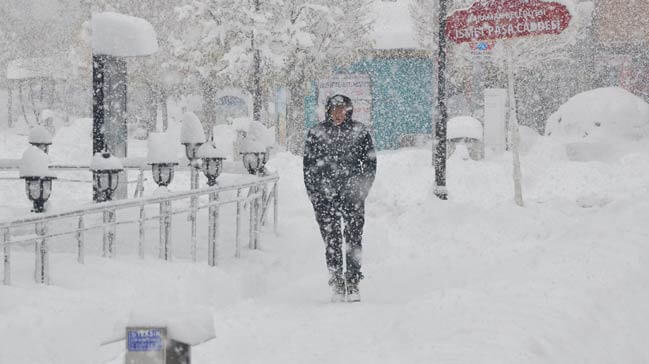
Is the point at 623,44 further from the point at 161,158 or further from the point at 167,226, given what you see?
the point at 167,226

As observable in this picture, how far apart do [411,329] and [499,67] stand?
81.6ft

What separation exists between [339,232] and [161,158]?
2.69m

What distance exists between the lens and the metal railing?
5.71 meters

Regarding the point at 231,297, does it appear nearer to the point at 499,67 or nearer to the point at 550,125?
the point at 550,125

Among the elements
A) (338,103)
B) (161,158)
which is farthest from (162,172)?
(338,103)

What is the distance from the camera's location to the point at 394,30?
102ft

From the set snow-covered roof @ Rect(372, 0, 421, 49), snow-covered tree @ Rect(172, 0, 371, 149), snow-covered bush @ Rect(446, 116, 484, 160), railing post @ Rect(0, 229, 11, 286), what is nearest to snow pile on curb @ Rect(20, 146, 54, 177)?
railing post @ Rect(0, 229, 11, 286)

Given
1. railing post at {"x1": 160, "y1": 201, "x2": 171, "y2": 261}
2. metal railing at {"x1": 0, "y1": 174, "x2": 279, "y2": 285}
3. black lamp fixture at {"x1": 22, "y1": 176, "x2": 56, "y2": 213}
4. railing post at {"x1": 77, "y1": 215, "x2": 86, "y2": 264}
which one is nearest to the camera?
metal railing at {"x1": 0, "y1": 174, "x2": 279, "y2": 285}

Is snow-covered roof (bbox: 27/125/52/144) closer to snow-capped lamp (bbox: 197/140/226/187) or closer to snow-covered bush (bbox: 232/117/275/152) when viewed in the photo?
snow-covered bush (bbox: 232/117/275/152)

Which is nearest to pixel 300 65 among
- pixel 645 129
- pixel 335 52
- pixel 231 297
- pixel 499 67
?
pixel 335 52

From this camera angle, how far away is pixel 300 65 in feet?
86.2

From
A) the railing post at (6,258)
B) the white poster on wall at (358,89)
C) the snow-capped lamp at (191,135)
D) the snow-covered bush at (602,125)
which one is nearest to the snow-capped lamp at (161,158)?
the snow-capped lamp at (191,135)

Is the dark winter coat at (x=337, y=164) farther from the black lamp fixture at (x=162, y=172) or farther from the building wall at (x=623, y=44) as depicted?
the building wall at (x=623, y=44)

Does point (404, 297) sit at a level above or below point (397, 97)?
below
